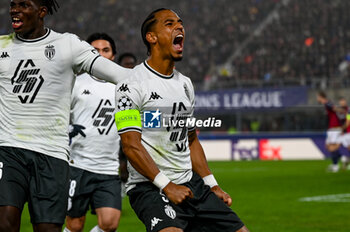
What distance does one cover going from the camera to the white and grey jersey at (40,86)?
4.76 metres

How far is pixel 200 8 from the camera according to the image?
42.2 meters

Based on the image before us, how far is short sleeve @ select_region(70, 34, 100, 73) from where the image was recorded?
15.9 feet

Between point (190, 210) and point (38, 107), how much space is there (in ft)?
4.24

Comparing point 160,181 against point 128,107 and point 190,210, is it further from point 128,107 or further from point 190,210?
point 128,107

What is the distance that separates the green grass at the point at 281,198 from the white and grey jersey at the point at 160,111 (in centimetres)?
519

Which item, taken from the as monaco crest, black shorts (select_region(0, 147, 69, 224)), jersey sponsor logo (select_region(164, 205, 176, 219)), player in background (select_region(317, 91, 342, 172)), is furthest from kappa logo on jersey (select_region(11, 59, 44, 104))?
player in background (select_region(317, 91, 342, 172))

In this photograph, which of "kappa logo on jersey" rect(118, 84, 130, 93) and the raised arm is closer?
"kappa logo on jersey" rect(118, 84, 130, 93)

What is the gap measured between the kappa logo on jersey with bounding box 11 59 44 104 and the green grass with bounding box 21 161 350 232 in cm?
532

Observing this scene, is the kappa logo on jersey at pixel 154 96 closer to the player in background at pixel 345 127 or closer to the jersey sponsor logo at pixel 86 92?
the jersey sponsor logo at pixel 86 92

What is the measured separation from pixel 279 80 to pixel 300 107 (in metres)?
2.46

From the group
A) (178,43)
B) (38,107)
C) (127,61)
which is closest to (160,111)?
(178,43)

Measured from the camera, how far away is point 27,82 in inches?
188

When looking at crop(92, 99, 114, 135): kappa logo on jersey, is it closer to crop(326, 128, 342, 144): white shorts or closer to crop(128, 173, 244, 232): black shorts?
crop(128, 173, 244, 232): black shorts

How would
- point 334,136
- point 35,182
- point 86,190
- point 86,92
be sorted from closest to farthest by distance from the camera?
point 35,182 → point 86,190 → point 86,92 → point 334,136
